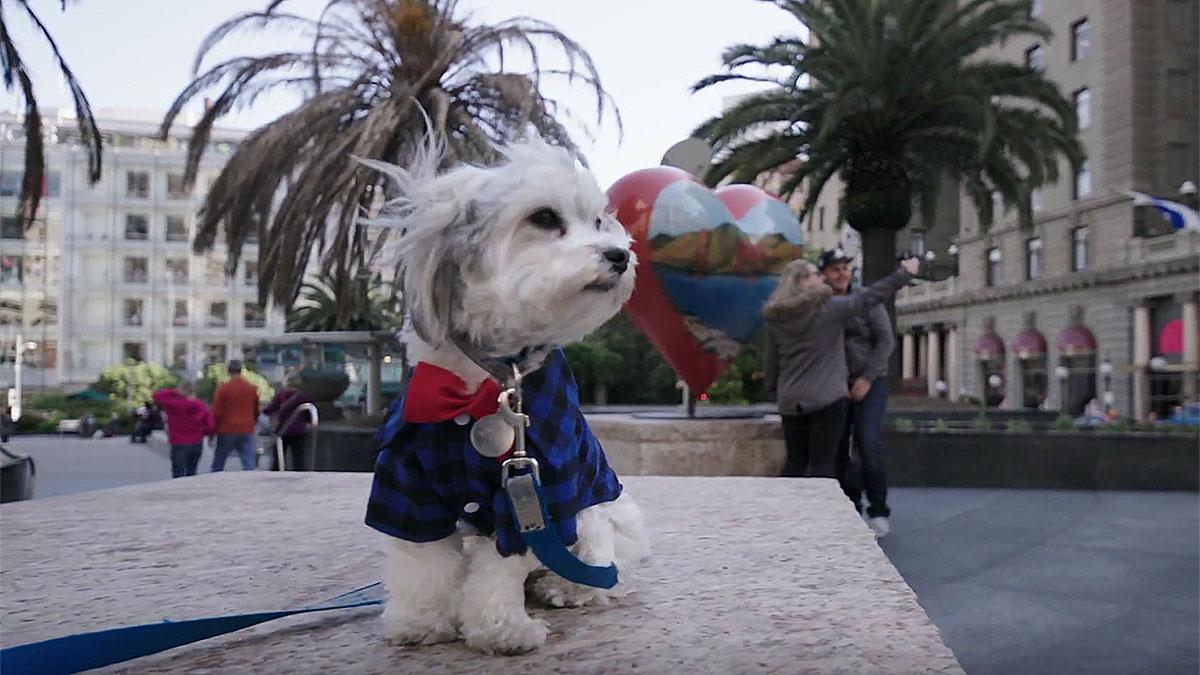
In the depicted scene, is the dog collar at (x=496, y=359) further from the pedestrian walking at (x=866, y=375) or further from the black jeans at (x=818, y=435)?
the pedestrian walking at (x=866, y=375)

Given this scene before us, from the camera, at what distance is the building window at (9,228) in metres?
3.62

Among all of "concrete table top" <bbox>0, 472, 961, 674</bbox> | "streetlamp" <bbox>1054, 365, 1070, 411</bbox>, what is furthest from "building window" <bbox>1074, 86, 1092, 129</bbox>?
"streetlamp" <bbox>1054, 365, 1070, 411</bbox>

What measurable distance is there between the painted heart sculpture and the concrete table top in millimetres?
3253

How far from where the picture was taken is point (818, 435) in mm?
→ 6230

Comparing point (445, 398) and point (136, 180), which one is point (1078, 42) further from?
point (445, 398)

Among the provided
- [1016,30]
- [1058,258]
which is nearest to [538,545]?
[1016,30]

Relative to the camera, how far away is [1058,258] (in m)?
38.1

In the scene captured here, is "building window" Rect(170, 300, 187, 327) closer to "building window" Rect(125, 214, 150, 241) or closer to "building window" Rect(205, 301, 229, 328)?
"building window" Rect(205, 301, 229, 328)

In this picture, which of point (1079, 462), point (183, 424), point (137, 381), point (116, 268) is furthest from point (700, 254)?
point (137, 381)

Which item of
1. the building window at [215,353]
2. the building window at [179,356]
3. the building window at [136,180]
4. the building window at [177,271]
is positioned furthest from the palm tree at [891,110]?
the building window at [179,356]

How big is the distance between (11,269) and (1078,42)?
16.9 metres

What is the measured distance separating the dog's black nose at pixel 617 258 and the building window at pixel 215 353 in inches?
1318

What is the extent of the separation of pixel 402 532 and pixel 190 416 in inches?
386

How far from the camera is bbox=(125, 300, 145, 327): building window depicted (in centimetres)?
2219
